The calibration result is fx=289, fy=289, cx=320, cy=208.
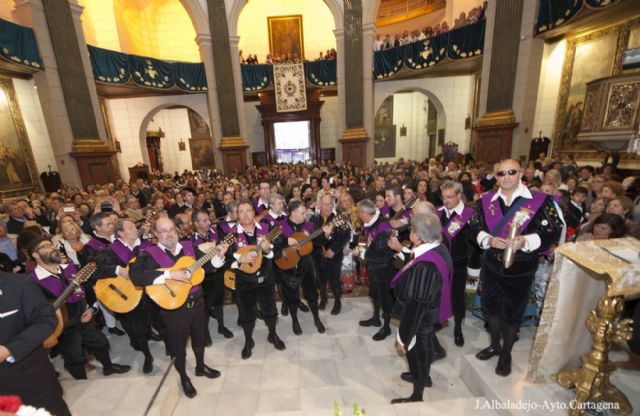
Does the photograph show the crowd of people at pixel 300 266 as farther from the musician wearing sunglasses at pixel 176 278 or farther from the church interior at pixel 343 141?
the church interior at pixel 343 141

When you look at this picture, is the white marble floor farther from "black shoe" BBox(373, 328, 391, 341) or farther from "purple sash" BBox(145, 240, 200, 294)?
"purple sash" BBox(145, 240, 200, 294)

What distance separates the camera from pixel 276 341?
4246 mm

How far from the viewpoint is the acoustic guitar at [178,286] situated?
3133 mm

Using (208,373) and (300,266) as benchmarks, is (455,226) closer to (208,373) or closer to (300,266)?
(300,266)

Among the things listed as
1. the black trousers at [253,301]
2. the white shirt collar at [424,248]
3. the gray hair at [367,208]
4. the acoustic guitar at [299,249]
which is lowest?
the black trousers at [253,301]

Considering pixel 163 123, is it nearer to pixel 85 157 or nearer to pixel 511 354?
pixel 85 157

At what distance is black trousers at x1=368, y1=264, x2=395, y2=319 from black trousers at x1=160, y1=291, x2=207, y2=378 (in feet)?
7.66

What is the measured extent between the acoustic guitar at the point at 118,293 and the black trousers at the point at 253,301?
4.08 ft

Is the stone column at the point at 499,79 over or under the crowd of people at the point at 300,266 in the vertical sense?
over

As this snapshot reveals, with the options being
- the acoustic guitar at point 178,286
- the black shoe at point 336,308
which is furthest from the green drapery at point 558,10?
the acoustic guitar at point 178,286

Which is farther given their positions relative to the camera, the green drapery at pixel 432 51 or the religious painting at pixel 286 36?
the religious painting at pixel 286 36

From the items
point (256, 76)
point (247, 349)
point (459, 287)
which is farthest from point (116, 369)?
point (256, 76)

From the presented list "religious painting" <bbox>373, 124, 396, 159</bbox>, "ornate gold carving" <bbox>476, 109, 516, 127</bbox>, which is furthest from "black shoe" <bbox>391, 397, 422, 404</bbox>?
"religious painting" <bbox>373, 124, 396, 159</bbox>

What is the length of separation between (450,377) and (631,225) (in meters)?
3.14
